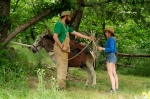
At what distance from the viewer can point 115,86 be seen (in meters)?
9.43

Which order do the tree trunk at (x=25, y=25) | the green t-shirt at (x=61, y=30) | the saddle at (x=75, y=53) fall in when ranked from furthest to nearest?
the saddle at (x=75, y=53) → the tree trunk at (x=25, y=25) → the green t-shirt at (x=61, y=30)

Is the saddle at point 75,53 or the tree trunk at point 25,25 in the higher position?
the tree trunk at point 25,25

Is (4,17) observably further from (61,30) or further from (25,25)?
(61,30)

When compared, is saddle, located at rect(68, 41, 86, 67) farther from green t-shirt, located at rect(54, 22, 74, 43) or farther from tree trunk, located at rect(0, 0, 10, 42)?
tree trunk, located at rect(0, 0, 10, 42)

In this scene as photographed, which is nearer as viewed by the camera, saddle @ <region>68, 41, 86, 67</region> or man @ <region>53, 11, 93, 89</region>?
man @ <region>53, 11, 93, 89</region>

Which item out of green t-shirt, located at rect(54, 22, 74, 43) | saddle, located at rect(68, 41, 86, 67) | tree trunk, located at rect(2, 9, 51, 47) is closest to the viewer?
green t-shirt, located at rect(54, 22, 74, 43)

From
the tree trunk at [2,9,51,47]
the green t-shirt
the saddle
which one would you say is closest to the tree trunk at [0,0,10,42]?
the tree trunk at [2,9,51,47]

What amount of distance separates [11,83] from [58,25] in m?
1.76

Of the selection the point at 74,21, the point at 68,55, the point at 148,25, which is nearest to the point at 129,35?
the point at 148,25

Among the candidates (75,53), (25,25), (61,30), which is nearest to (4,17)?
(25,25)

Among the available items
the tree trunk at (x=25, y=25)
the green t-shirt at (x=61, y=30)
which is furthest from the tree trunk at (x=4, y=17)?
the green t-shirt at (x=61, y=30)

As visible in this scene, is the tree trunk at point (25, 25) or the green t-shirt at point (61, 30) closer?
the green t-shirt at point (61, 30)

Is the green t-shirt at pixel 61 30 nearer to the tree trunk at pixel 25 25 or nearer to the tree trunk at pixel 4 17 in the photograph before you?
the tree trunk at pixel 25 25

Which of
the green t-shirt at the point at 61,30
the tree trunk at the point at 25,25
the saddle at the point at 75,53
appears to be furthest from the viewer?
the saddle at the point at 75,53
